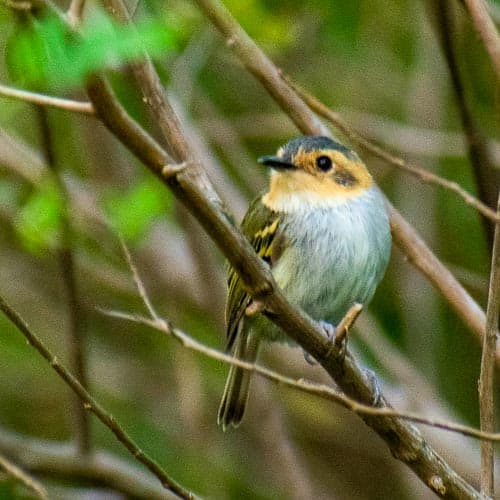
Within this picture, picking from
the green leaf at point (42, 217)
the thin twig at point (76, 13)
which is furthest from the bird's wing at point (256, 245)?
the thin twig at point (76, 13)

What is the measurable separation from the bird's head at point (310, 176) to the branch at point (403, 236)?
16 cm

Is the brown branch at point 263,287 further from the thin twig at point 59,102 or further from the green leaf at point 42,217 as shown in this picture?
the green leaf at point 42,217

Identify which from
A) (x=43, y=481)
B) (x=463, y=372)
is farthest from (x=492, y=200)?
(x=43, y=481)

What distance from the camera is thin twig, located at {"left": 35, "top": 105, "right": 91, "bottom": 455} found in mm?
5020

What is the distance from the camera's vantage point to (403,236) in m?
4.54

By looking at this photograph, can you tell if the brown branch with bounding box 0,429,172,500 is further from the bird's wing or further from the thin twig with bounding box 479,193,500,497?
the thin twig with bounding box 479,193,500,497

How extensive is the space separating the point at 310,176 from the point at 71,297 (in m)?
1.30

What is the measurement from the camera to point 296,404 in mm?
6949

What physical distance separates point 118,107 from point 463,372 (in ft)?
16.1

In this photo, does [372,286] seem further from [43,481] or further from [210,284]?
[43,481]

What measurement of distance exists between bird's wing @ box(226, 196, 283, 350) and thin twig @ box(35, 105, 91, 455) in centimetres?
81

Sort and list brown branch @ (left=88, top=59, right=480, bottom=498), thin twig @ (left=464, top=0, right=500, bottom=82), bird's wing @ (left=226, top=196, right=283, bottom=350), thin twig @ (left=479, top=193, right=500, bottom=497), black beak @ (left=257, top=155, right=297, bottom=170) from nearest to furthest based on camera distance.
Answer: brown branch @ (left=88, top=59, right=480, bottom=498) < thin twig @ (left=479, top=193, right=500, bottom=497) < thin twig @ (left=464, top=0, right=500, bottom=82) < bird's wing @ (left=226, top=196, right=283, bottom=350) < black beak @ (left=257, top=155, right=297, bottom=170)

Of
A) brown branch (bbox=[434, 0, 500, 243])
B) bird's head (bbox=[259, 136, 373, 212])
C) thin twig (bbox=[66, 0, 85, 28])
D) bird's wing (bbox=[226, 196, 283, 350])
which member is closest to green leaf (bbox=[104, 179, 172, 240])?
bird's wing (bbox=[226, 196, 283, 350])

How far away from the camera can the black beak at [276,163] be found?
177 inches
